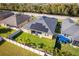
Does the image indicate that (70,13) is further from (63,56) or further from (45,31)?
(63,56)

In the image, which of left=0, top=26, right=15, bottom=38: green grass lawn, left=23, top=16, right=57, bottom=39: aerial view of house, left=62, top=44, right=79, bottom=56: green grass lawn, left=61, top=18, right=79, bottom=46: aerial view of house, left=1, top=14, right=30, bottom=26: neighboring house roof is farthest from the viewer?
left=1, top=14, right=30, bottom=26: neighboring house roof

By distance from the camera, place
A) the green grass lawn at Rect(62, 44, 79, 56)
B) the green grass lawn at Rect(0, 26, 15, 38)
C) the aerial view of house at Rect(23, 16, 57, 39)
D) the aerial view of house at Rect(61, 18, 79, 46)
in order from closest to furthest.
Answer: the green grass lawn at Rect(62, 44, 79, 56) < the aerial view of house at Rect(61, 18, 79, 46) < the aerial view of house at Rect(23, 16, 57, 39) < the green grass lawn at Rect(0, 26, 15, 38)

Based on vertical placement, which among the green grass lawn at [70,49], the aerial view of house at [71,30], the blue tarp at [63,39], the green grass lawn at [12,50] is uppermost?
the aerial view of house at [71,30]

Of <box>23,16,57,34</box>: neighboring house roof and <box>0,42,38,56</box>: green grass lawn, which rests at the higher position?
<box>23,16,57,34</box>: neighboring house roof

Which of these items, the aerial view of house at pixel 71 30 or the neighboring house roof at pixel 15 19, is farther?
the neighboring house roof at pixel 15 19

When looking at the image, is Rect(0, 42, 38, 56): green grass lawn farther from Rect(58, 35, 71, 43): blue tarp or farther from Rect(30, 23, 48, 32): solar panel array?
Rect(58, 35, 71, 43): blue tarp

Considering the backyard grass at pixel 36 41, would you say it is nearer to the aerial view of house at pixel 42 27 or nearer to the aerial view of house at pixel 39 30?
the aerial view of house at pixel 39 30

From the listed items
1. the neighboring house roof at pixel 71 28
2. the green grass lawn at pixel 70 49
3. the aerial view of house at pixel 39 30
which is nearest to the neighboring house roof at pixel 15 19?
the aerial view of house at pixel 39 30

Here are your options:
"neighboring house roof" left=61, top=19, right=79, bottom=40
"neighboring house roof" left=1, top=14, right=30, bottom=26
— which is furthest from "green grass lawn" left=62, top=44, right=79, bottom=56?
"neighboring house roof" left=1, top=14, right=30, bottom=26

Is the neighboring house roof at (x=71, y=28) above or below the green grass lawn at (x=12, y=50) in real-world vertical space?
above
